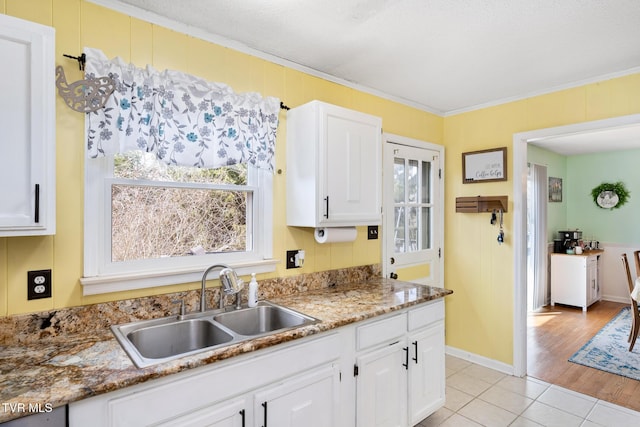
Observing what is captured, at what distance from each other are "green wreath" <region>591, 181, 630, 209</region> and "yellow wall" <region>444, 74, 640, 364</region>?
3.72m

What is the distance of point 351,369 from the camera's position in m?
1.83

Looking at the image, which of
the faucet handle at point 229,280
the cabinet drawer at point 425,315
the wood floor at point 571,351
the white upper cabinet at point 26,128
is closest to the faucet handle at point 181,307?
the faucet handle at point 229,280

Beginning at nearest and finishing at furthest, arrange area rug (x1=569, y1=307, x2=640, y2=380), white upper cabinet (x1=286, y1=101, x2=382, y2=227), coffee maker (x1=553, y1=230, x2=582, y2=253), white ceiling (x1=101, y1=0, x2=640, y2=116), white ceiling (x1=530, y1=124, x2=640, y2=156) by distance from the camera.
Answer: white ceiling (x1=101, y1=0, x2=640, y2=116) → white upper cabinet (x1=286, y1=101, x2=382, y2=227) → area rug (x1=569, y1=307, x2=640, y2=380) → white ceiling (x1=530, y1=124, x2=640, y2=156) → coffee maker (x1=553, y1=230, x2=582, y2=253)

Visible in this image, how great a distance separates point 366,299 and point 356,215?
0.54 metres

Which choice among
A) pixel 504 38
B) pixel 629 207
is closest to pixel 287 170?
pixel 504 38

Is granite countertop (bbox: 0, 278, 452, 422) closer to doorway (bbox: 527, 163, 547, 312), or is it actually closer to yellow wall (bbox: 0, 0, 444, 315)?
yellow wall (bbox: 0, 0, 444, 315)

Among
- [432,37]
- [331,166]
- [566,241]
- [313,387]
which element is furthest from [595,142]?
[313,387]

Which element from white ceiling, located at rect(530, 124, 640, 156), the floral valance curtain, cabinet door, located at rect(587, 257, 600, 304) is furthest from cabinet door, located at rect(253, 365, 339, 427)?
cabinet door, located at rect(587, 257, 600, 304)

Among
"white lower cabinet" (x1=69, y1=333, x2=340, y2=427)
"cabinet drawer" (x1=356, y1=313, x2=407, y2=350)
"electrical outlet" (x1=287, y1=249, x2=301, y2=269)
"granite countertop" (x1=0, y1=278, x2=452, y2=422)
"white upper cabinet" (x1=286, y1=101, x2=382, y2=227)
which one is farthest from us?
"electrical outlet" (x1=287, y1=249, x2=301, y2=269)

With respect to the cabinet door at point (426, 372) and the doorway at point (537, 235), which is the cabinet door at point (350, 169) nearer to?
the cabinet door at point (426, 372)

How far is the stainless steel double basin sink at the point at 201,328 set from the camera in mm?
1599

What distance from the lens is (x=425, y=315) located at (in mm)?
2240

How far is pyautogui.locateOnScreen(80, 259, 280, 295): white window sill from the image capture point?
5.23 feet

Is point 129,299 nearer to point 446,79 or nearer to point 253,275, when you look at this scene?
point 253,275
